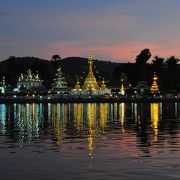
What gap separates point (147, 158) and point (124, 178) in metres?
4.75

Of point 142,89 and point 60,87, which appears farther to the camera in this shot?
point 60,87

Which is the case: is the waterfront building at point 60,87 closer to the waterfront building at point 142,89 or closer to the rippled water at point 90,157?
the waterfront building at point 142,89

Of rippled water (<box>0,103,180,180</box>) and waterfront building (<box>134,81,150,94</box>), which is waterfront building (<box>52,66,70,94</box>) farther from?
rippled water (<box>0,103,180,180</box>)

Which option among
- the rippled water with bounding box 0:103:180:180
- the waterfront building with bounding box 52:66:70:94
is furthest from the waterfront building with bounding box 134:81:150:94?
the rippled water with bounding box 0:103:180:180

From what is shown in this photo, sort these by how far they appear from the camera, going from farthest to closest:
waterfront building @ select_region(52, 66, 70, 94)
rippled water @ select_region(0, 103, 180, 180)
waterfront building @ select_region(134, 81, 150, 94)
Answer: waterfront building @ select_region(52, 66, 70, 94)
waterfront building @ select_region(134, 81, 150, 94)
rippled water @ select_region(0, 103, 180, 180)

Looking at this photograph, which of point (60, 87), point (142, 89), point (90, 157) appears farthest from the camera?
point (60, 87)

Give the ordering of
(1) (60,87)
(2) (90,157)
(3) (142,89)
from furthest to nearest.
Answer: (1) (60,87)
(3) (142,89)
(2) (90,157)

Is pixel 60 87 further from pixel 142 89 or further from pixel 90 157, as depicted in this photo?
pixel 90 157

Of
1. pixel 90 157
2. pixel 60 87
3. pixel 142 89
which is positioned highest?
pixel 60 87

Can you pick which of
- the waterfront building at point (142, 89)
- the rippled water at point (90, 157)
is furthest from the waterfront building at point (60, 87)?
the rippled water at point (90, 157)

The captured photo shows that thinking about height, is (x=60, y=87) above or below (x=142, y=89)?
above

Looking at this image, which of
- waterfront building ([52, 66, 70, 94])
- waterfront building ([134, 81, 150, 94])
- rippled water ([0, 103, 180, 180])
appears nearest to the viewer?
rippled water ([0, 103, 180, 180])

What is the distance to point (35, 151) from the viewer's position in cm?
2600

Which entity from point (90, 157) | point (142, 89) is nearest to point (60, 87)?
point (142, 89)
